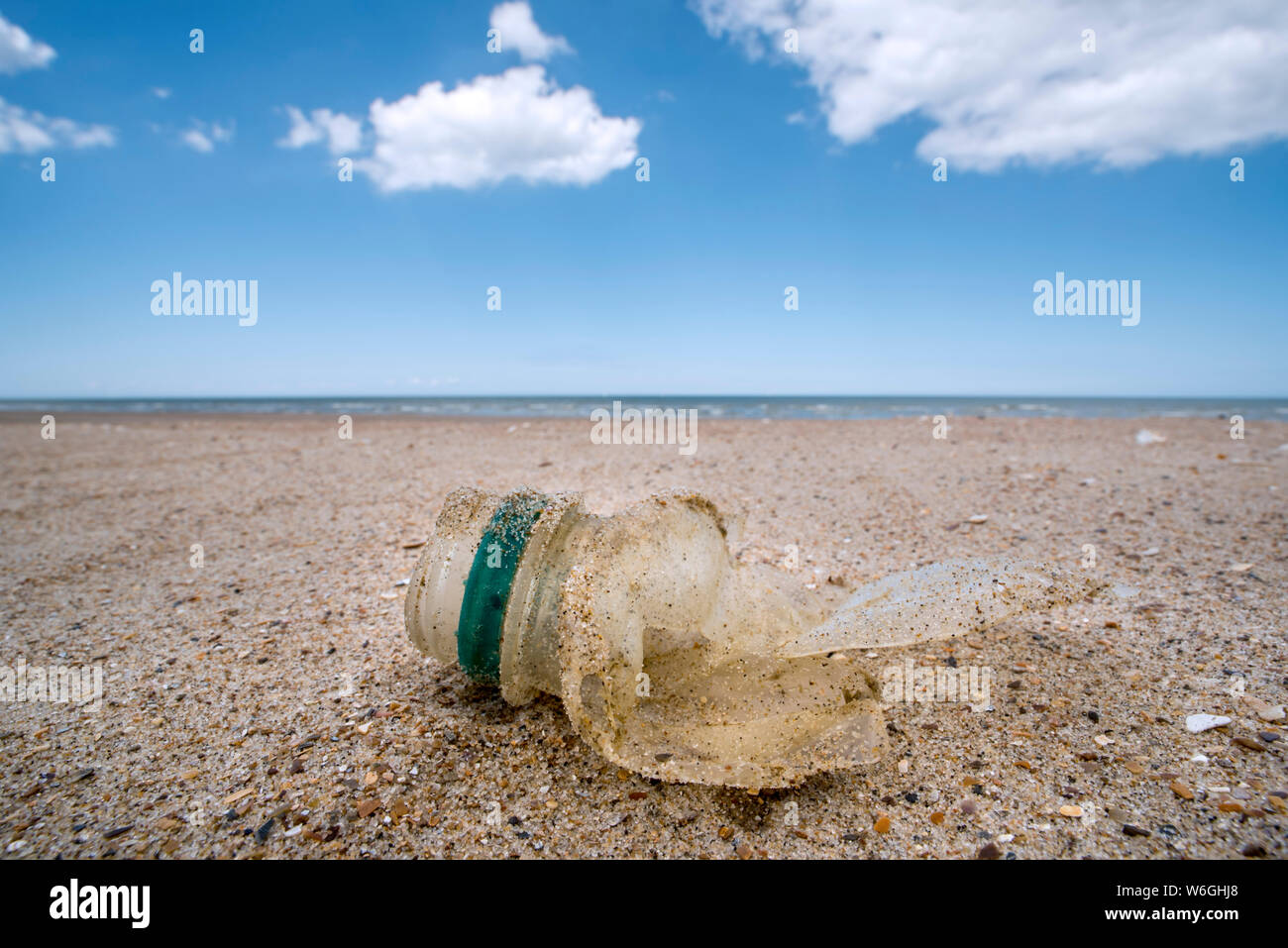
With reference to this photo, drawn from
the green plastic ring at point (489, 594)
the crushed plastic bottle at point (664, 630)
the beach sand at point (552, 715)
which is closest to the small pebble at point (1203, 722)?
the beach sand at point (552, 715)

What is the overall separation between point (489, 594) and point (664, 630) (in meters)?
0.69

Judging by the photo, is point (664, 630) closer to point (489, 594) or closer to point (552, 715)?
point (552, 715)

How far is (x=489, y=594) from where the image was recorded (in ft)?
6.89

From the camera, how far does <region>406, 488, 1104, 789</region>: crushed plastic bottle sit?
194 centimetres

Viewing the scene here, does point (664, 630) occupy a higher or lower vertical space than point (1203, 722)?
higher

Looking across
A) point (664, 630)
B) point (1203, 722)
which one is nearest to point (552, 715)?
point (664, 630)

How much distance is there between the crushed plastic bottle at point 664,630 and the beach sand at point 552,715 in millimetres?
140

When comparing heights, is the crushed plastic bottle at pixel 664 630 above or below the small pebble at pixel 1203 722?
above

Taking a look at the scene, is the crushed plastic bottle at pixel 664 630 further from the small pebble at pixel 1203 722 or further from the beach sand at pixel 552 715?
the small pebble at pixel 1203 722

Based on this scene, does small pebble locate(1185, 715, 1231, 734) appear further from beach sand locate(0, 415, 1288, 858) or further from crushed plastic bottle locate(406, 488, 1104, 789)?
crushed plastic bottle locate(406, 488, 1104, 789)

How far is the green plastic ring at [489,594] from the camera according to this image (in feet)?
6.91

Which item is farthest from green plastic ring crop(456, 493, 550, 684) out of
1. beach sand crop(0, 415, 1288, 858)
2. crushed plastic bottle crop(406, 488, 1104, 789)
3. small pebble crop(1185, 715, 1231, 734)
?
small pebble crop(1185, 715, 1231, 734)

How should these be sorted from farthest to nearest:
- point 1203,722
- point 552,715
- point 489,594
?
point 552,715 < point 1203,722 < point 489,594
